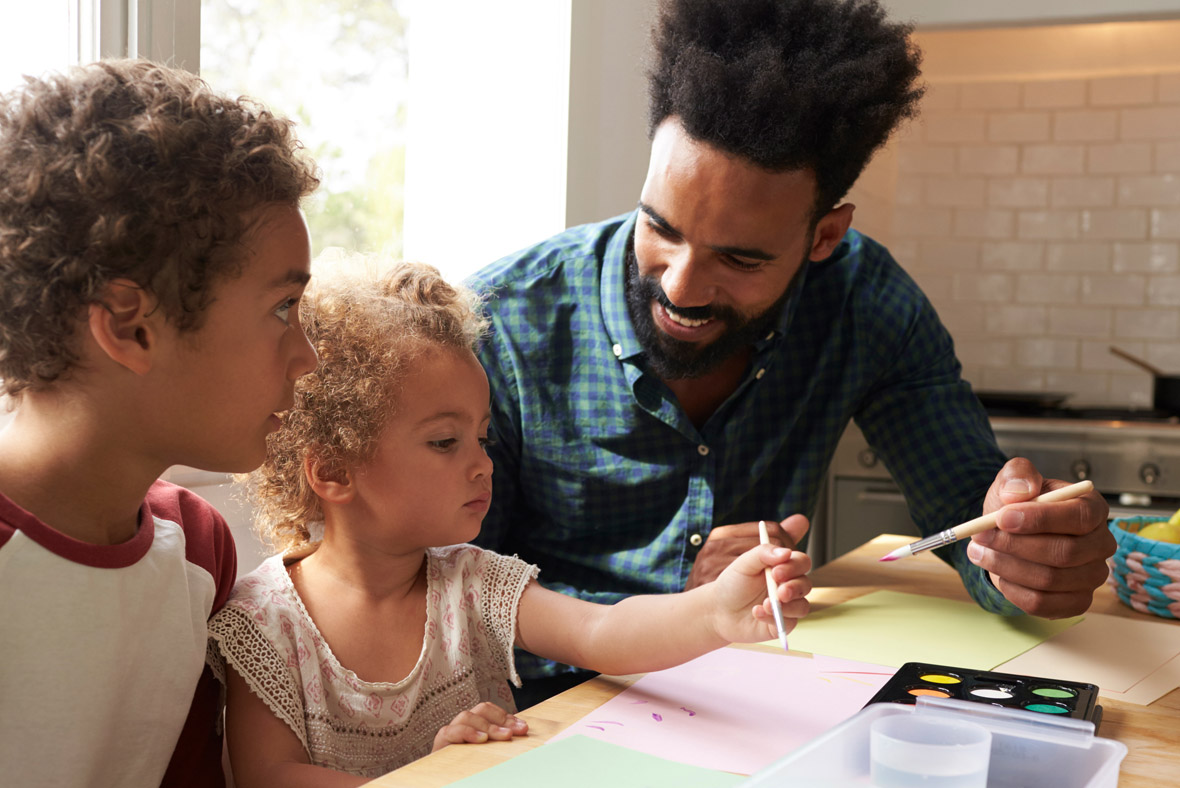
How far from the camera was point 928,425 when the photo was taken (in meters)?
1.58

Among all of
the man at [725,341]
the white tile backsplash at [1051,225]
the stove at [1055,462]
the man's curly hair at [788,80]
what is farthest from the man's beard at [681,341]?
the white tile backsplash at [1051,225]

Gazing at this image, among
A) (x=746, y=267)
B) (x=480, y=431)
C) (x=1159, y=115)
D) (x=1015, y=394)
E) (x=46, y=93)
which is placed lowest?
(x=1015, y=394)

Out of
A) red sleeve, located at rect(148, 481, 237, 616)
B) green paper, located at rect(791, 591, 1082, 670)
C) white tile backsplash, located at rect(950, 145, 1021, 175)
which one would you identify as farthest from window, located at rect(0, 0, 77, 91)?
white tile backsplash, located at rect(950, 145, 1021, 175)

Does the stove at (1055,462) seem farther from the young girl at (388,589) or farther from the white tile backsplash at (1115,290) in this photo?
the young girl at (388,589)

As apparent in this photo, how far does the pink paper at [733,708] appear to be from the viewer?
2.87ft

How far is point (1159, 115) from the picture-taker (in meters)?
3.33

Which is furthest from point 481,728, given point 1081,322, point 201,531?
point 1081,322

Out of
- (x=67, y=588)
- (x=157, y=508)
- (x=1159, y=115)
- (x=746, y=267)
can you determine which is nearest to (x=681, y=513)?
(x=746, y=267)

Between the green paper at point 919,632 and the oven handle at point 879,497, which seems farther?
the oven handle at point 879,497

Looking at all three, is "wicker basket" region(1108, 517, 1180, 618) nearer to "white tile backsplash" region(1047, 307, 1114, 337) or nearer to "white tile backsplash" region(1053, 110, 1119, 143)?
"white tile backsplash" region(1047, 307, 1114, 337)

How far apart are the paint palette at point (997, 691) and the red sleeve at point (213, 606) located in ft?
2.04

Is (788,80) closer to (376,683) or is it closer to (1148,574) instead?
(1148,574)

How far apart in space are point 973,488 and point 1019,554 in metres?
0.33

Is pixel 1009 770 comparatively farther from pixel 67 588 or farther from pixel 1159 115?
pixel 1159 115
